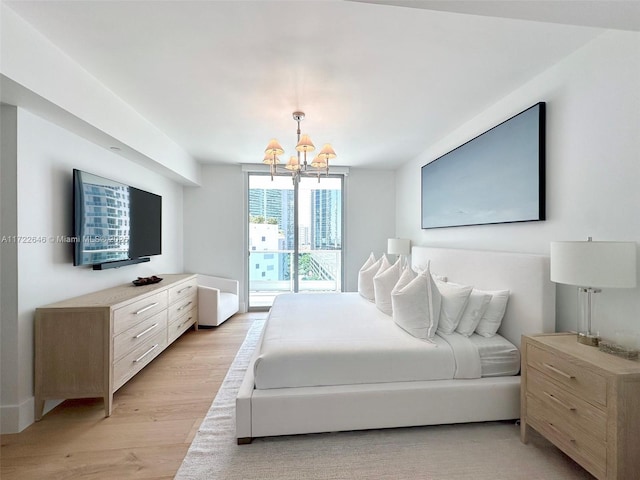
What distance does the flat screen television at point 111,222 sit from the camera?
89.0 inches

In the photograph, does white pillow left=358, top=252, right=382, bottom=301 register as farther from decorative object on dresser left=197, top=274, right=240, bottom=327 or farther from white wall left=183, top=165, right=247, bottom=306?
white wall left=183, top=165, right=247, bottom=306

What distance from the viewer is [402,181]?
4688mm

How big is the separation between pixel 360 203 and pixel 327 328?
3.11 m

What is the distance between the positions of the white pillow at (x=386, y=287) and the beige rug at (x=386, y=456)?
107 centimetres

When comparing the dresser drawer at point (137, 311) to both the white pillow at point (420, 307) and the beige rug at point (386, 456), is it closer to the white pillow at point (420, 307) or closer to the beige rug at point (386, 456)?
the beige rug at point (386, 456)

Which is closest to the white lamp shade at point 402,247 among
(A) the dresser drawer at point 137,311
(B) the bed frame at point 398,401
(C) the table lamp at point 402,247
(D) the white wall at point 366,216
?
(C) the table lamp at point 402,247

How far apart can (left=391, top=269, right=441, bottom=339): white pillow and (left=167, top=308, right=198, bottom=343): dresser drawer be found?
2490 millimetres

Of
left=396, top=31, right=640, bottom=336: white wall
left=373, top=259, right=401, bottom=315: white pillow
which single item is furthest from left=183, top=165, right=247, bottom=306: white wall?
left=396, top=31, right=640, bottom=336: white wall

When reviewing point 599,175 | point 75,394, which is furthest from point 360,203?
point 75,394

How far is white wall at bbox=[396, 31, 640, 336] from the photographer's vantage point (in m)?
1.54

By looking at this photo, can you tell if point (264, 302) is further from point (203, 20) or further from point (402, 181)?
point (203, 20)

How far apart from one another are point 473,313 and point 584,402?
2.59 ft

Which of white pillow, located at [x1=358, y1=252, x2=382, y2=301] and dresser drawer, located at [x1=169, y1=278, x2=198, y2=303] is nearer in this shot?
dresser drawer, located at [x1=169, y1=278, x2=198, y2=303]

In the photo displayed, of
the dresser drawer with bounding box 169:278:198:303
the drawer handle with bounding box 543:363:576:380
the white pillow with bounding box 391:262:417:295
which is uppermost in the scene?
the white pillow with bounding box 391:262:417:295
